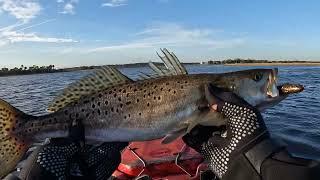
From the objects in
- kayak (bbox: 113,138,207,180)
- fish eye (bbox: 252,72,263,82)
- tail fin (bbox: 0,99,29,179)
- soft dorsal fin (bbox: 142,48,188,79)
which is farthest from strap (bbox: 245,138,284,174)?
kayak (bbox: 113,138,207,180)

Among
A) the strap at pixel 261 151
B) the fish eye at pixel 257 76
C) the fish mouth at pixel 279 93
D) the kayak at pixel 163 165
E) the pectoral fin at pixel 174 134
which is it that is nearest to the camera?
the strap at pixel 261 151

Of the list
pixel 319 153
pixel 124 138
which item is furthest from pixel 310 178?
pixel 319 153

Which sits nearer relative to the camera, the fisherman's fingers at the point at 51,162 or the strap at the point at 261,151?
the strap at the point at 261,151

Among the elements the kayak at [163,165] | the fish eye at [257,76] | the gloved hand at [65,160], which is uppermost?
the fish eye at [257,76]

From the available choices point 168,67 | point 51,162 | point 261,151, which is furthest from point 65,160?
point 261,151

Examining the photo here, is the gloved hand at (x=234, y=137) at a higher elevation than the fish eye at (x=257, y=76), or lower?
lower

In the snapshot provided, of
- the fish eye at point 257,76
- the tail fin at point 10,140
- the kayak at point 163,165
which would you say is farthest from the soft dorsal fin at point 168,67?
the kayak at point 163,165

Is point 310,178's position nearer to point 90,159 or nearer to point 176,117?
point 176,117

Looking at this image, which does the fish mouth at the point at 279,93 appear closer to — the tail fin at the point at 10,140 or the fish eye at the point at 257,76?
the fish eye at the point at 257,76

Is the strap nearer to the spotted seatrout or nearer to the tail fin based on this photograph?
the spotted seatrout
